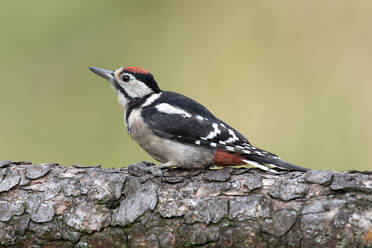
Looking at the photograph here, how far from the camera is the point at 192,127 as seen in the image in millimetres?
3596

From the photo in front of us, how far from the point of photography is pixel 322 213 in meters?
2.64

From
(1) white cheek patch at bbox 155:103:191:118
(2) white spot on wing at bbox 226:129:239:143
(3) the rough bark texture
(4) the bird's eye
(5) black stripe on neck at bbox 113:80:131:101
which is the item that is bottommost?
(3) the rough bark texture

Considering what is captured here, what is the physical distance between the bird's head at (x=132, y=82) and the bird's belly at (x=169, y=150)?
286 millimetres

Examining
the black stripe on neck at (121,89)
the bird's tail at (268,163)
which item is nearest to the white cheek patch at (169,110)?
the black stripe on neck at (121,89)

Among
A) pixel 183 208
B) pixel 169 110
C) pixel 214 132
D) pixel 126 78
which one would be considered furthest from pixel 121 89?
pixel 183 208

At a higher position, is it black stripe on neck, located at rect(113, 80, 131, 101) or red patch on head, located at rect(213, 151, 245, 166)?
black stripe on neck, located at rect(113, 80, 131, 101)

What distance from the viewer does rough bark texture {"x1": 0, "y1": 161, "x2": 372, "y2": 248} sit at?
263cm

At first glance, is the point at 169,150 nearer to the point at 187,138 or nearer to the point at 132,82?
the point at 187,138

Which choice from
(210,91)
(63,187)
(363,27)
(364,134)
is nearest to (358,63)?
(363,27)

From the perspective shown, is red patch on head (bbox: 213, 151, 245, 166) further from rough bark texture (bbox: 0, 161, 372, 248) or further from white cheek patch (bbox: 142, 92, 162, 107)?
white cheek patch (bbox: 142, 92, 162, 107)

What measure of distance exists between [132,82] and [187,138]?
2.58 ft

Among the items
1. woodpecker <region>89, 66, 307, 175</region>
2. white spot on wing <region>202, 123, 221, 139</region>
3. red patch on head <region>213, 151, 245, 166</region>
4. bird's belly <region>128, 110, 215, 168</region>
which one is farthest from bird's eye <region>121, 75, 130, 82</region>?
red patch on head <region>213, 151, 245, 166</region>

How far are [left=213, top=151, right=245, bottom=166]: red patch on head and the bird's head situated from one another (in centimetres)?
84

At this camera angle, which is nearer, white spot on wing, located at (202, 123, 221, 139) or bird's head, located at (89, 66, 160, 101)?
white spot on wing, located at (202, 123, 221, 139)
